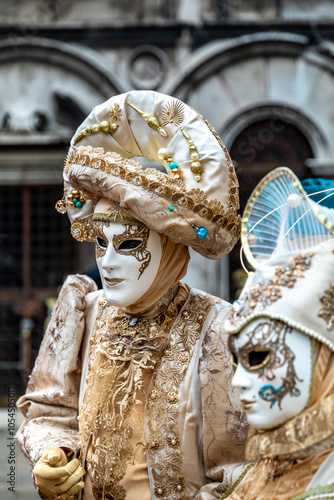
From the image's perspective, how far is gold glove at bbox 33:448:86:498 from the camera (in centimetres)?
294

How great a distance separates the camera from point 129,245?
3.06 meters

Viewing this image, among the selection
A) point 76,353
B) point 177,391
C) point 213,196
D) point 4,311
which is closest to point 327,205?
point 213,196

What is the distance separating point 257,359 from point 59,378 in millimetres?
1082

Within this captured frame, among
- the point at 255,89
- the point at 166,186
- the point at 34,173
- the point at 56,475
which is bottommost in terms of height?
the point at 56,475

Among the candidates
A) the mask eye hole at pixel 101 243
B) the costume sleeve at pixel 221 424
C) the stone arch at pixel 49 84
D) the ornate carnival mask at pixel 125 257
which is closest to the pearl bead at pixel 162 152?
the ornate carnival mask at pixel 125 257

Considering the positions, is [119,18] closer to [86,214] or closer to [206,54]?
[206,54]

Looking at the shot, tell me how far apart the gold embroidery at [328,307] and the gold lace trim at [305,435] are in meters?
0.19

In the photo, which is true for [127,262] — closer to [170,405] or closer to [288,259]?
[170,405]

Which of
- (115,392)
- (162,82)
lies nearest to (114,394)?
(115,392)

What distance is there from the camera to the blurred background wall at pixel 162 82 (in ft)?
27.1

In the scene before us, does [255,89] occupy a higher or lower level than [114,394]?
higher

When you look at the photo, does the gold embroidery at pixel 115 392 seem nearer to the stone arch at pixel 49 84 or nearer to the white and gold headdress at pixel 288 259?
the white and gold headdress at pixel 288 259

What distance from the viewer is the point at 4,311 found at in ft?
28.6

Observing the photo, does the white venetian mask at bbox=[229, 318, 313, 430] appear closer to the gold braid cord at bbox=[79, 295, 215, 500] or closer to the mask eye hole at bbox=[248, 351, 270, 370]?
the mask eye hole at bbox=[248, 351, 270, 370]
